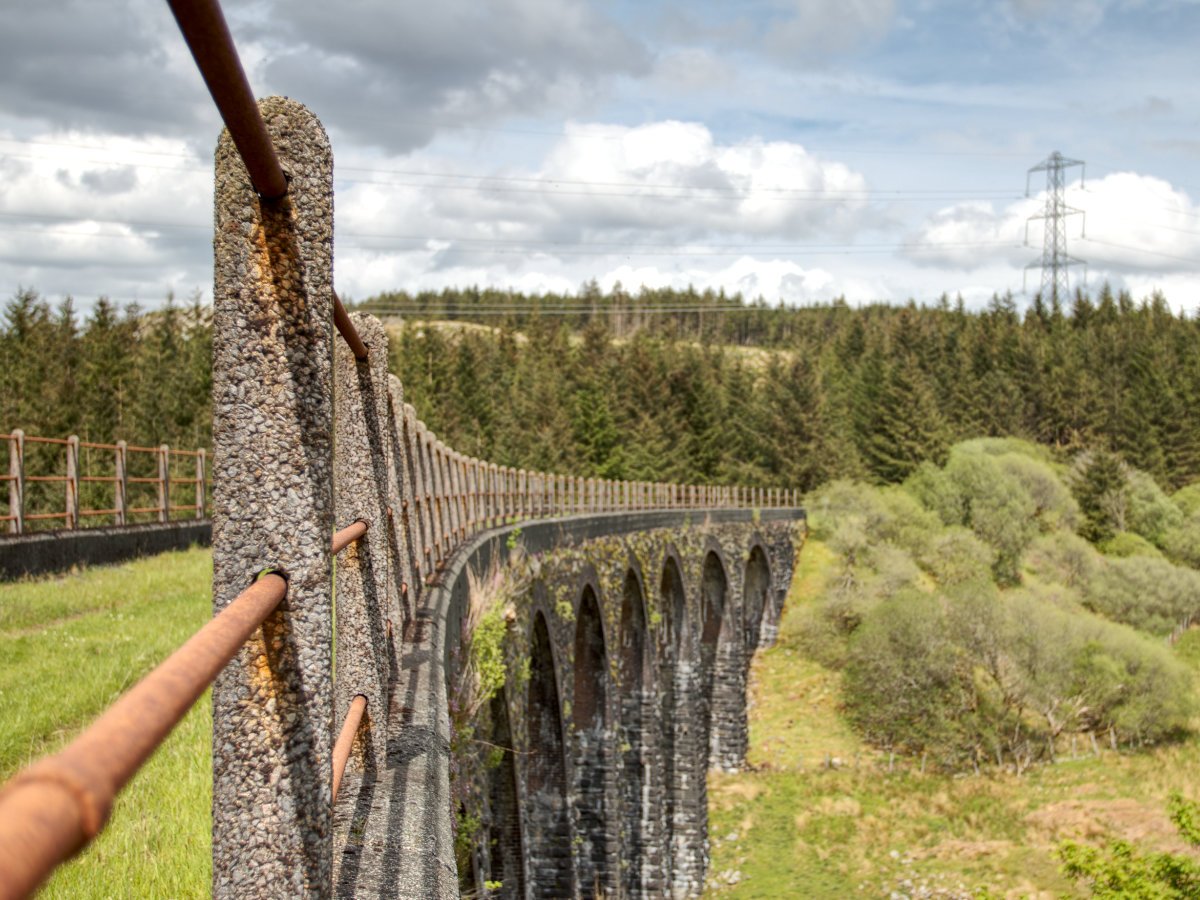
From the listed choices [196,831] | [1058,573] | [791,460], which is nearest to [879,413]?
[791,460]

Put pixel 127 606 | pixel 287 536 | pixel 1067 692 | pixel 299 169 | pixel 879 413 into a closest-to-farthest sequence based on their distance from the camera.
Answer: pixel 287 536 < pixel 299 169 < pixel 127 606 < pixel 1067 692 < pixel 879 413

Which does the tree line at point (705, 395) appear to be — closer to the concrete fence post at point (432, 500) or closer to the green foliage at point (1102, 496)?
the green foliage at point (1102, 496)

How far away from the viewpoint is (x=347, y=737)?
293cm

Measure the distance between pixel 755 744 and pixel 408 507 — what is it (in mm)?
30811

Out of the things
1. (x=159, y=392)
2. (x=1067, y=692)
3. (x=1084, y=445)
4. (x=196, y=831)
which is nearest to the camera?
(x=196, y=831)

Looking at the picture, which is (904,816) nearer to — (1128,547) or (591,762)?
(591,762)

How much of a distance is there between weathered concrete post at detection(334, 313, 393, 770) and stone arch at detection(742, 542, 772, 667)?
34.3 meters

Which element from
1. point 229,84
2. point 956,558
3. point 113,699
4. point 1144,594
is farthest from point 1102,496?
point 229,84

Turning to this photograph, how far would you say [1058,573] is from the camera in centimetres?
4925

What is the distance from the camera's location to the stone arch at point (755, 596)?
129ft

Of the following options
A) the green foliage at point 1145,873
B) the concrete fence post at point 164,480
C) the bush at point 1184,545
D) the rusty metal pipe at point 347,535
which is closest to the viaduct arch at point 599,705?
the rusty metal pipe at point 347,535

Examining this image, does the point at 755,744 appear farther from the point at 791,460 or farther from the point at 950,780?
the point at 791,460

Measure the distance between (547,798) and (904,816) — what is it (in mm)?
15853

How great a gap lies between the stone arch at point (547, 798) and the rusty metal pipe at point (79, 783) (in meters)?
13.4
